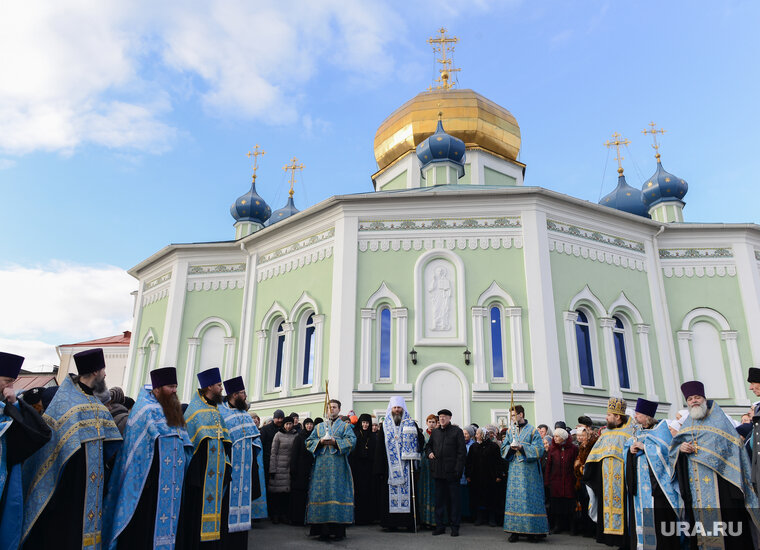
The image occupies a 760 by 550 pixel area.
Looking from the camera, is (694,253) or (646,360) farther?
(694,253)

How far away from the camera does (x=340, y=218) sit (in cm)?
1457

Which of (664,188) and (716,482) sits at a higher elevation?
(664,188)

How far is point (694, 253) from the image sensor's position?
15.8 m

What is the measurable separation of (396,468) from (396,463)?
7 cm

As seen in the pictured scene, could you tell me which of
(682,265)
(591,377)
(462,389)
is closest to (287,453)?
(462,389)

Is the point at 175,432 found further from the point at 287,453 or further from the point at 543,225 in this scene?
the point at 543,225

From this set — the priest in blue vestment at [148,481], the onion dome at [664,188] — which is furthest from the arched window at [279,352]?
the onion dome at [664,188]

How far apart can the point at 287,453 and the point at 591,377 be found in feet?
27.5

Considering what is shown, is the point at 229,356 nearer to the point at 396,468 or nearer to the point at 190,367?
the point at 190,367

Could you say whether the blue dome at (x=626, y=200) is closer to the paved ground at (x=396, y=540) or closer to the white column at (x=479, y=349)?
the white column at (x=479, y=349)

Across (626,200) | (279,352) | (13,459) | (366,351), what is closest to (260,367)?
(279,352)

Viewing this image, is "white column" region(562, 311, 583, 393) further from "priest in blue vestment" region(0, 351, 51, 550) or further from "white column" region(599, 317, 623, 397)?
"priest in blue vestment" region(0, 351, 51, 550)

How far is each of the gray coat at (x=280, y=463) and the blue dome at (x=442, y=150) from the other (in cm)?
1073

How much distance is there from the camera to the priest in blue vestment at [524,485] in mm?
7168
